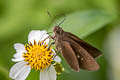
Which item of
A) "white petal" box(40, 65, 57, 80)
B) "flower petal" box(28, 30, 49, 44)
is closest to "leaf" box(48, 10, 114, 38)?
"flower petal" box(28, 30, 49, 44)

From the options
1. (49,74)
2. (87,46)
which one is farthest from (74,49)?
(49,74)

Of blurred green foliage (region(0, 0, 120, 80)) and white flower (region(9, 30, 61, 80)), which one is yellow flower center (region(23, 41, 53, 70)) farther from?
blurred green foliage (region(0, 0, 120, 80))

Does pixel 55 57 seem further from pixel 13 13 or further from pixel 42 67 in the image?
pixel 13 13

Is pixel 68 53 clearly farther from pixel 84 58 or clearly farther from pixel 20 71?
pixel 20 71

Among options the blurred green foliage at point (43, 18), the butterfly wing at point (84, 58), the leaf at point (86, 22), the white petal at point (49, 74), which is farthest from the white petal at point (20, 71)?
the blurred green foliage at point (43, 18)

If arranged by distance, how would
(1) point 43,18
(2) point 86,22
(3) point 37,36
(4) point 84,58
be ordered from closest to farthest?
(4) point 84,58, (3) point 37,36, (2) point 86,22, (1) point 43,18

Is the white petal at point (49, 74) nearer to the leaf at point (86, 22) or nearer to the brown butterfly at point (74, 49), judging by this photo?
the brown butterfly at point (74, 49)
